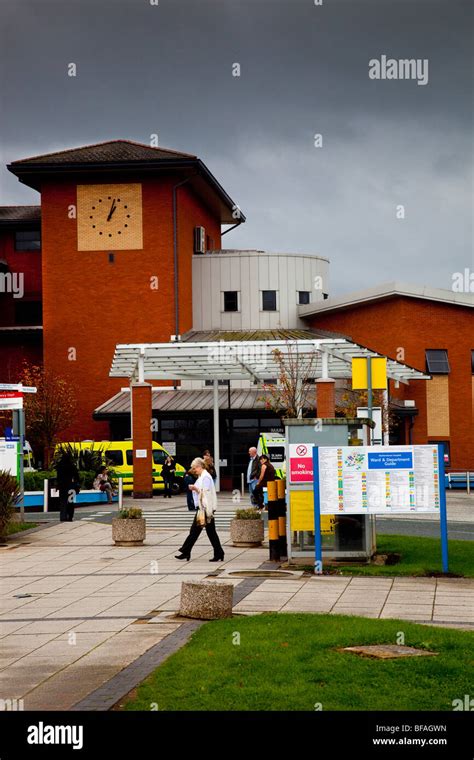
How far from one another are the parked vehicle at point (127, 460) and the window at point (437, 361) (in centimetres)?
1590

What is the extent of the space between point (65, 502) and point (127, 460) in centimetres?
1424

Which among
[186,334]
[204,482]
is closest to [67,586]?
[204,482]

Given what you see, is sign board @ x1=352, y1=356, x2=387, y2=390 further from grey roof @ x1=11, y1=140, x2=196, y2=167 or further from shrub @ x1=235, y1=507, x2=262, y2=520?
grey roof @ x1=11, y1=140, x2=196, y2=167

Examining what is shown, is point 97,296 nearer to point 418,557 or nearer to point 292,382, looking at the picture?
point 292,382

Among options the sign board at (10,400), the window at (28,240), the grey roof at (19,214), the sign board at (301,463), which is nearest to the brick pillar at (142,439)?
the sign board at (10,400)

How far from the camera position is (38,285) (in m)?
61.4

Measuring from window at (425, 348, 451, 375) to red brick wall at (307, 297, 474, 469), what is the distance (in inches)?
9.3

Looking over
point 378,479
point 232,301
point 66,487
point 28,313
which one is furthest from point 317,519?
point 28,313

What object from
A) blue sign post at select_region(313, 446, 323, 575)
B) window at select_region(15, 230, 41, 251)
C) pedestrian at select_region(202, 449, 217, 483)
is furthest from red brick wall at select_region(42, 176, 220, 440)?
blue sign post at select_region(313, 446, 323, 575)

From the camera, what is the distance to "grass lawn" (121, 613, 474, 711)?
8875 mm

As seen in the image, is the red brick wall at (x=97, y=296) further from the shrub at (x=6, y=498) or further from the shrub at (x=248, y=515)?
the shrub at (x=248, y=515)

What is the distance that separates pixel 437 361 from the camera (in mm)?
54281

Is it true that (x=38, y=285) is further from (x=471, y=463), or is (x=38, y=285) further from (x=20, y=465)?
(x=20, y=465)
